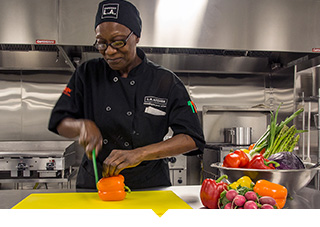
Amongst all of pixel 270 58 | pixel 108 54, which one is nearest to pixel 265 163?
pixel 108 54

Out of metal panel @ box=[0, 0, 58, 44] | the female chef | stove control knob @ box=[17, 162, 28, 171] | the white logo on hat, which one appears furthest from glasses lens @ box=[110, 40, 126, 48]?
stove control knob @ box=[17, 162, 28, 171]

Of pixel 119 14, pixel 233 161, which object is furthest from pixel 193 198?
pixel 119 14

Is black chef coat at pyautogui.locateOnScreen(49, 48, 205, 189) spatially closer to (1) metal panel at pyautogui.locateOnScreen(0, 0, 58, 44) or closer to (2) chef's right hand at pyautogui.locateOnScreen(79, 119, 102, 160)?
(2) chef's right hand at pyautogui.locateOnScreen(79, 119, 102, 160)

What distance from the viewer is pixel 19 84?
410 centimetres

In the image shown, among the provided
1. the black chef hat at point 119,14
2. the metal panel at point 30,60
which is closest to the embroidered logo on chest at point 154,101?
the black chef hat at point 119,14

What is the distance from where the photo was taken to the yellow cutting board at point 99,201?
1.17m

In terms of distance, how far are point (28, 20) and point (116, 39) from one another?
2.21m

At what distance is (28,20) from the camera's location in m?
3.32

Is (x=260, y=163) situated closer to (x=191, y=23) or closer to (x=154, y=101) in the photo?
(x=154, y=101)

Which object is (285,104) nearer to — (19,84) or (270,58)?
(270,58)

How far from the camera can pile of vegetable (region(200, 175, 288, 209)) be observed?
2.99 ft

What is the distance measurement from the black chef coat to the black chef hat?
23cm

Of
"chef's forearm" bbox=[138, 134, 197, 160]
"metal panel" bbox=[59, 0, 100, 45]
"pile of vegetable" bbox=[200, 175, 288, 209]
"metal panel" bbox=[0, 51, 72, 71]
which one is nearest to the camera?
"pile of vegetable" bbox=[200, 175, 288, 209]
